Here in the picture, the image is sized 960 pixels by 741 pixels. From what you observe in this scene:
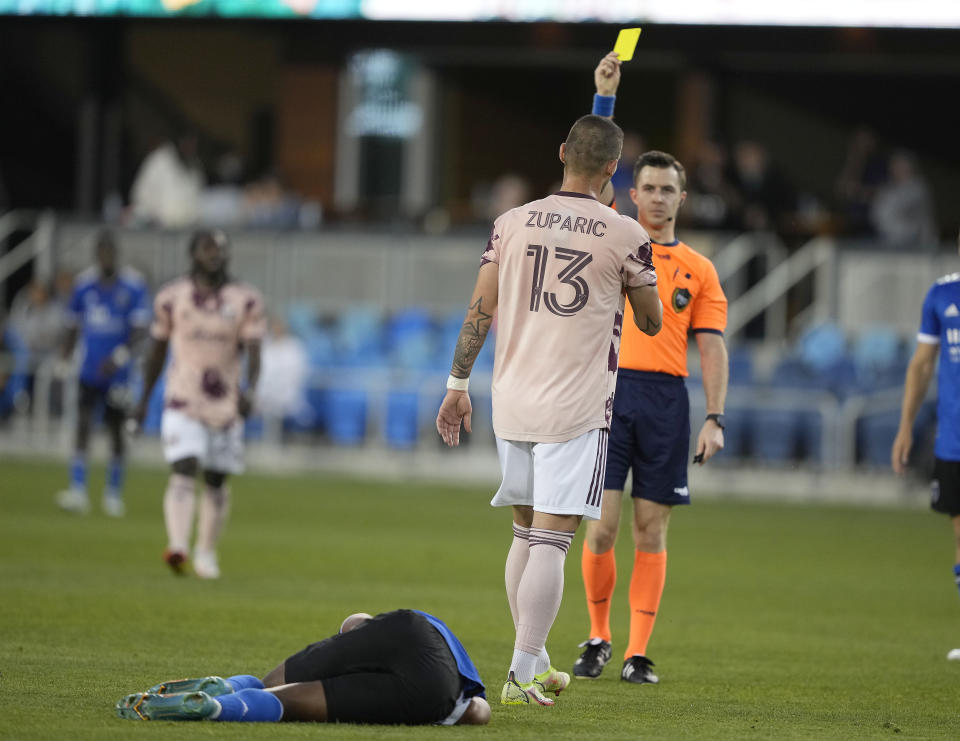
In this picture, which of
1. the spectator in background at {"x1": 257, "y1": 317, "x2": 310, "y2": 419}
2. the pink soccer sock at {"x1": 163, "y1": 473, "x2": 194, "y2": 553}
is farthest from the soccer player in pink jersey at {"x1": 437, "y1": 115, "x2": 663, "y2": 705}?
the spectator in background at {"x1": 257, "y1": 317, "x2": 310, "y2": 419}

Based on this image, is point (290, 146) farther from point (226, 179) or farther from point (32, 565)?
point (32, 565)

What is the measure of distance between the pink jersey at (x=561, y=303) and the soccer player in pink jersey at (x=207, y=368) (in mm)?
4994

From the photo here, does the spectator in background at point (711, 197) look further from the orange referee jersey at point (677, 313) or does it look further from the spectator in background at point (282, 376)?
the orange referee jersey at point (677, 313)

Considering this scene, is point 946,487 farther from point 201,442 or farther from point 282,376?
point 282,376

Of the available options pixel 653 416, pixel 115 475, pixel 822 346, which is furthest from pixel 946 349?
pixel 822 346

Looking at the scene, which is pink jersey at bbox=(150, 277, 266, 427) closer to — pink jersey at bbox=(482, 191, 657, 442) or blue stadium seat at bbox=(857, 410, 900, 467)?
pink jersey at bbox=(482, 191, 657, 442)

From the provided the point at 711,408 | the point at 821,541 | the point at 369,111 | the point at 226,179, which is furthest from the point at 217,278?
the point at 369,111

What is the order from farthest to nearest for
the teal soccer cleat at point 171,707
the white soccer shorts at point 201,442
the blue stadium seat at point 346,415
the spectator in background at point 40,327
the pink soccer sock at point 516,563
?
the spectator in background at point 40,327 < the blue stadium seat at point 346,415 < the white soccer shorts at point 201,442 < the pink soccer sock at point 516,563 < the teal soccer cleat at point 171,707

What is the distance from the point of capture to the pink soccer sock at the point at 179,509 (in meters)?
10.9

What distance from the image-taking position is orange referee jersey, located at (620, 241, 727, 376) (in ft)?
25.6

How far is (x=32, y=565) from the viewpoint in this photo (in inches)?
459

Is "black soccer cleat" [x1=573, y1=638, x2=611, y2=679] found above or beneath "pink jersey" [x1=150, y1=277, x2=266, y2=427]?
beneath

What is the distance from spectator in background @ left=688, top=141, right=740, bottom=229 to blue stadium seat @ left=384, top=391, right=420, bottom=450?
4.55 m

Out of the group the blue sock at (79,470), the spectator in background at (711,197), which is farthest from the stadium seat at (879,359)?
the blue sock at (79,470)
